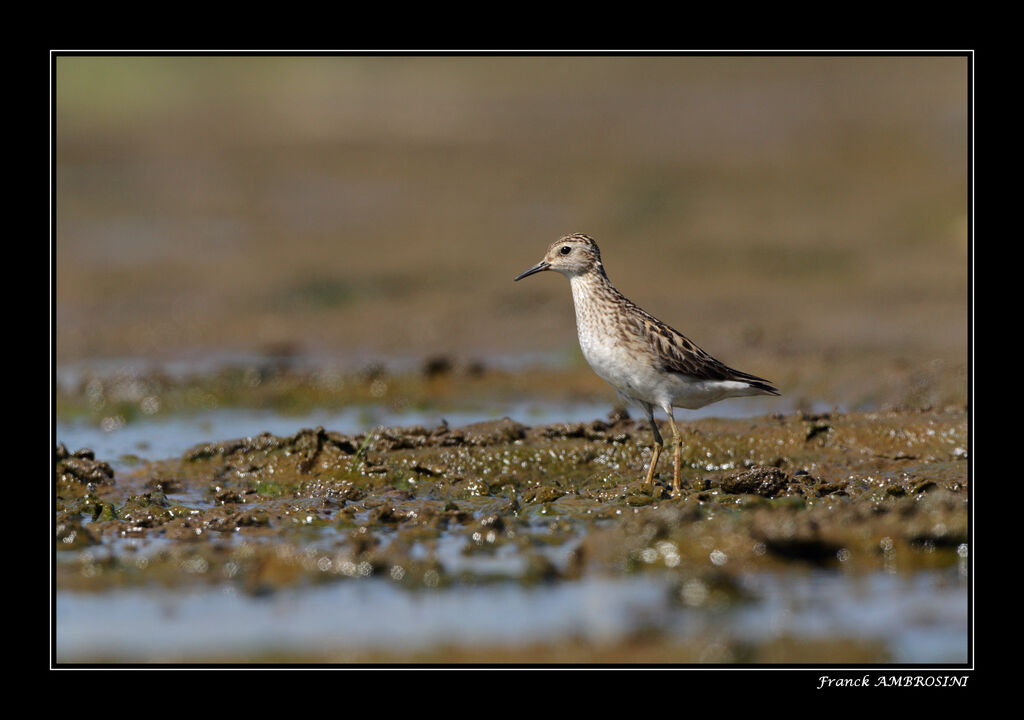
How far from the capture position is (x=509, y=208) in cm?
2453

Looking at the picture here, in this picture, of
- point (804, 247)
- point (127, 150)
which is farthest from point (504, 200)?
point (127, 150)

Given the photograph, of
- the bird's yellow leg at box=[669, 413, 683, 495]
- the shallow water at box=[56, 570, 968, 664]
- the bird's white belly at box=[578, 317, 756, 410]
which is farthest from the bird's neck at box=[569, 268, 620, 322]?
the shallow water at box=[56, 570, 968, 664]

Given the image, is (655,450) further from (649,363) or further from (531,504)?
(531,504)

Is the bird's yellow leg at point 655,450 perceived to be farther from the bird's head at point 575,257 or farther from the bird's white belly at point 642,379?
the bird's head at point 575,257

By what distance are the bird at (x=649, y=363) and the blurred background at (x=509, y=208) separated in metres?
3.41

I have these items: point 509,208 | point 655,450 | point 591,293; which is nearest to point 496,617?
point 655,450

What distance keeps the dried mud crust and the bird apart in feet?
1.75

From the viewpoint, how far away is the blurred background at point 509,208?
17.3 meters

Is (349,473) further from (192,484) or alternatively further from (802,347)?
(802,347)

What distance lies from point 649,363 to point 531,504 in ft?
4.29

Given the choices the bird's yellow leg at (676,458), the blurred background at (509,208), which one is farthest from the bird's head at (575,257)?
the blurred background at (509,208)

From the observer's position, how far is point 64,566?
23.5ft

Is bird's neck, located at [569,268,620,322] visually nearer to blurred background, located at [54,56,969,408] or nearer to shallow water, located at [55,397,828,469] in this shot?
shallow water, located at [55,397,828,469]

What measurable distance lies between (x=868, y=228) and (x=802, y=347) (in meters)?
8.12
